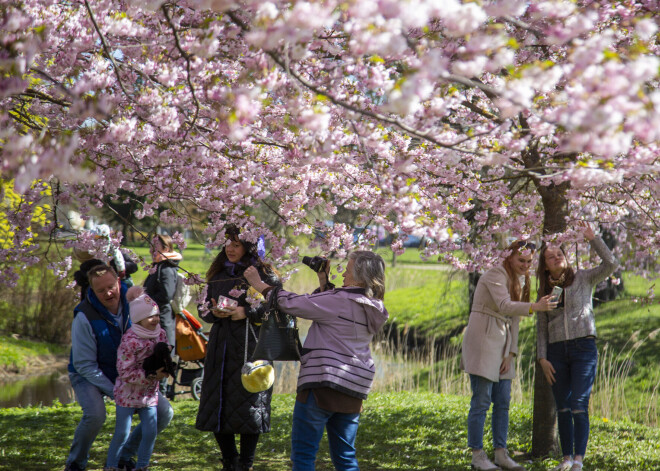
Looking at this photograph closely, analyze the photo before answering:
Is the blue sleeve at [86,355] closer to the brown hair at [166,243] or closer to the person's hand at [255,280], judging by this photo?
the person's hand at [255,280]

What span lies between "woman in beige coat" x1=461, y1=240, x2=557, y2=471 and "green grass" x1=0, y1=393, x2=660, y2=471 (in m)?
0.40

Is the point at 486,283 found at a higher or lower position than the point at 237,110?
lower

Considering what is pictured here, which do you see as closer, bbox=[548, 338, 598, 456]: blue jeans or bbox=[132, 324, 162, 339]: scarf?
bbox=[132, 324, 162, 339]: scarf

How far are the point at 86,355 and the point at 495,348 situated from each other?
9.21 feet

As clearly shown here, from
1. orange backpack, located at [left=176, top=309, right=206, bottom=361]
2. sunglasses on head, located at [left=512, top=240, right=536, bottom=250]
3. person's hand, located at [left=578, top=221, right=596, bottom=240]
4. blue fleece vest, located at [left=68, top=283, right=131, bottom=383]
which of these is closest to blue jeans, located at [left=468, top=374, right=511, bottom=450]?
sunglasses on head, located at [left=512, top=240, right=536, bottom=250]

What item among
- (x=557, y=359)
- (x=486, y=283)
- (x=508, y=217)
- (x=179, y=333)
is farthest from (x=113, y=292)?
(x=508, y=217)

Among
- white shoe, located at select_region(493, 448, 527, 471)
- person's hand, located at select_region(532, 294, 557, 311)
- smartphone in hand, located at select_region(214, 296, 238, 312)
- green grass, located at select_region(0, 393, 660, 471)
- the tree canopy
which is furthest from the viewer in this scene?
green grass, located at select_region(0, 393, 660, 471)

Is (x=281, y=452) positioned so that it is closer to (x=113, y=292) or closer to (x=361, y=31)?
(x=113, y=292)

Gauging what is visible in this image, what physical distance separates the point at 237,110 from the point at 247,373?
2.01 metres

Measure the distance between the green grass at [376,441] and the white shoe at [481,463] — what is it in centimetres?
25

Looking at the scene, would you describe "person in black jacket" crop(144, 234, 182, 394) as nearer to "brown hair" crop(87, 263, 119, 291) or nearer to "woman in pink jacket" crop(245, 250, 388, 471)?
"brown hair" crop(87, 263, 119, 291)

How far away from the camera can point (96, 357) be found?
4262mm

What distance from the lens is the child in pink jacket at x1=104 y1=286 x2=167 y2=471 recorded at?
4184 mm

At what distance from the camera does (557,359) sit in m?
4.75
